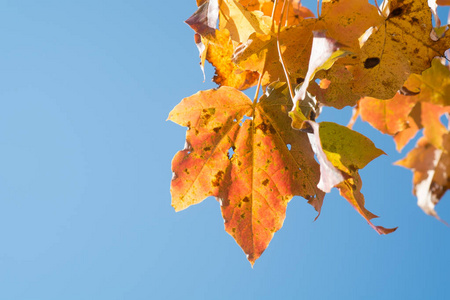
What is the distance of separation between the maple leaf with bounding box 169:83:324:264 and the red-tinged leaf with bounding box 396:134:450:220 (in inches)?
10.0

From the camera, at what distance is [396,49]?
1.83 ft

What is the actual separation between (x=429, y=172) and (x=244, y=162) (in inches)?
14.2

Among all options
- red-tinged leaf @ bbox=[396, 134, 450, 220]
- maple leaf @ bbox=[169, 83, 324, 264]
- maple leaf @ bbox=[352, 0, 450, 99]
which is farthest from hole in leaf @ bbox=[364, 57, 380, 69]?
red-tinged leaf @ bbox=[396, 134, 450, 220]

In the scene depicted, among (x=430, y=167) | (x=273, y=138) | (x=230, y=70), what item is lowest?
(x=430, y=167)

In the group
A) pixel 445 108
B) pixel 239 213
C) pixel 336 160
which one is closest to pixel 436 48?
pixel 445 108

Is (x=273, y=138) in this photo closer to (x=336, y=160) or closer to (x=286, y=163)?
(x=286, y=163)

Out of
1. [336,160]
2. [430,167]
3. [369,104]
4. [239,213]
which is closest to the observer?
[430,167]

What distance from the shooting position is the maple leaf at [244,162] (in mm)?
609

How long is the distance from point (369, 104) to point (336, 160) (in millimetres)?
279

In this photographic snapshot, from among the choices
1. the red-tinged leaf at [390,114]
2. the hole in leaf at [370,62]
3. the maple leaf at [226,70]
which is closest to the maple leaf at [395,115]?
the red-tinged leaf at [390,114]

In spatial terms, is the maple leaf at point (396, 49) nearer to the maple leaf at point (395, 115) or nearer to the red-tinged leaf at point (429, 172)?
the maple leaf at point (395, 115)

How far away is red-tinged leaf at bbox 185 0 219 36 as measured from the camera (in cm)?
55

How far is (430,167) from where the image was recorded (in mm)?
321

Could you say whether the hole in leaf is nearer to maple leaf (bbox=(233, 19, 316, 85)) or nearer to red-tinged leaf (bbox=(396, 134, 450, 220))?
maple leaf (bbox=(233, 19, 316, 85))
